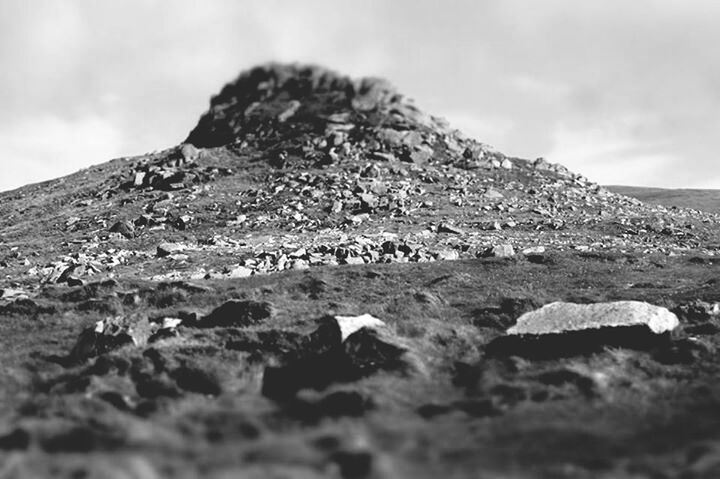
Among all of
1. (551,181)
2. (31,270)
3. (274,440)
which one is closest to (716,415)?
(274,440)

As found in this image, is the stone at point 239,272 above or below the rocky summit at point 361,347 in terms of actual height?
above

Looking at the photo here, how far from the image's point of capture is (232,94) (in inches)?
4323

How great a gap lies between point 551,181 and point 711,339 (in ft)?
193

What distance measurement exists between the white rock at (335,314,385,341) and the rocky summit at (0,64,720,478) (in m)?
0.12

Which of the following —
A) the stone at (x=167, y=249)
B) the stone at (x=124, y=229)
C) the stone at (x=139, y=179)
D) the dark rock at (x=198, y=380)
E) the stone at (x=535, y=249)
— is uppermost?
the stone at (x=139, y=179)

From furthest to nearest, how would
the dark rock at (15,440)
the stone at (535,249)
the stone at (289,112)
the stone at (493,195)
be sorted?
the stone at (289,112), the stone at (493,195), the stone at (535,249), the dark rock at (15,440)

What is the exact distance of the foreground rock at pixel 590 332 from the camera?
682 inches

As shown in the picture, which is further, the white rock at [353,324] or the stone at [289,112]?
the stone at [289,112]

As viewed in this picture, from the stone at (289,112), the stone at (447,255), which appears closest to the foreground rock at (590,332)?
the stone at (447,255)

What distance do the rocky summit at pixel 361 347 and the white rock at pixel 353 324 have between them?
0.40 feet

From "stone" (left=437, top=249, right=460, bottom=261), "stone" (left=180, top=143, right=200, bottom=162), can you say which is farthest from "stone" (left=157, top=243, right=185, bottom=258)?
"stone" (left=180, top=143, right=200, bottom=162)

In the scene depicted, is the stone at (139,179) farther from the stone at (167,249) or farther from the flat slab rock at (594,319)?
the flat slab rock at (594,319)

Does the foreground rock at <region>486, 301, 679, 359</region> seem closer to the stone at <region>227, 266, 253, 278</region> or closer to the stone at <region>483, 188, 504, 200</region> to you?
the stone at <region>227, 266, 253, 278</region>

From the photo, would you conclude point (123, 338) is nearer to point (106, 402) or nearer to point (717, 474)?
point (106, 402)
